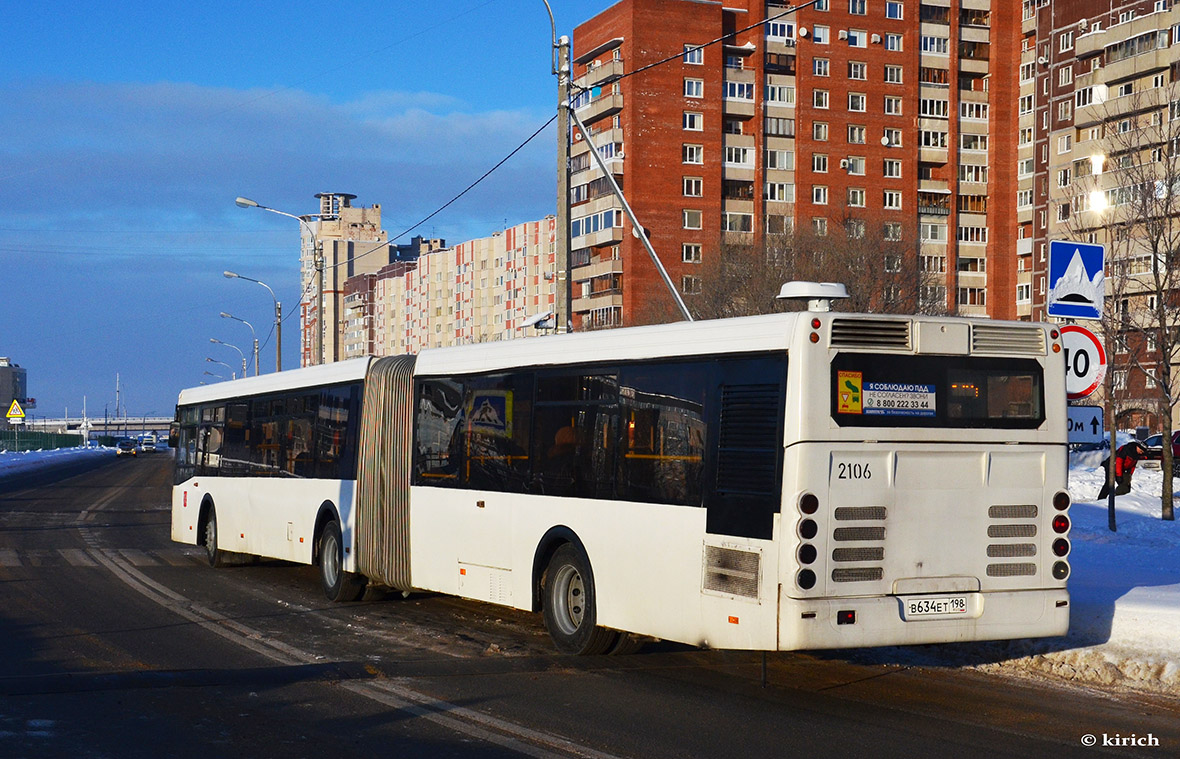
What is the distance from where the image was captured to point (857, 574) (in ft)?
30.2

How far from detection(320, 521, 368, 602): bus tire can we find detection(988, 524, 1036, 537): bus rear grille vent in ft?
26.3

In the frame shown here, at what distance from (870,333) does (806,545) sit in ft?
5.23

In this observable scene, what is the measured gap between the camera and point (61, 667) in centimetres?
1047

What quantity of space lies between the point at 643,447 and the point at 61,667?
4.82 m

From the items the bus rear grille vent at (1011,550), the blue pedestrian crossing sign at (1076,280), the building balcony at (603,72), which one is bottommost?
the bus rear grille vent at (1011,550)

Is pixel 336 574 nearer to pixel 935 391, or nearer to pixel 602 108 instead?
pixel 935 391

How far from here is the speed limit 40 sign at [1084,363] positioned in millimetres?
13352

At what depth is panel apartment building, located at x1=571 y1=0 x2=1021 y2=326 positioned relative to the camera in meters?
88.9

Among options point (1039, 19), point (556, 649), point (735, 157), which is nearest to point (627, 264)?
point (735, 157)

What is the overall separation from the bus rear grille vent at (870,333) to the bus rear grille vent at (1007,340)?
0.68 meters

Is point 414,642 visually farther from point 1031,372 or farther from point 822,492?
point 1031,372

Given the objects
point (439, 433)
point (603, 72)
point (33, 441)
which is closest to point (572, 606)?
point (439, 433)

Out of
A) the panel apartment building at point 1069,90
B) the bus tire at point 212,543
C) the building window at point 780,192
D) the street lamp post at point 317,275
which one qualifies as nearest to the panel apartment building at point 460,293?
the building window at point 780,192

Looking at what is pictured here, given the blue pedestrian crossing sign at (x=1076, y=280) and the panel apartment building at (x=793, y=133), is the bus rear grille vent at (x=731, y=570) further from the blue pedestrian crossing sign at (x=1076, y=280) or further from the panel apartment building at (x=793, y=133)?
the panel apartment building at (x=793, y=133)
